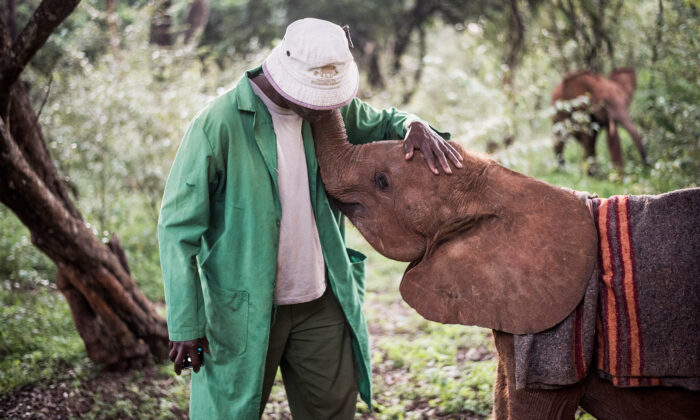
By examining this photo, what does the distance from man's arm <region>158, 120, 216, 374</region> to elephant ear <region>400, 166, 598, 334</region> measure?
805 mm

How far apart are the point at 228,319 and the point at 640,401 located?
1520 mm

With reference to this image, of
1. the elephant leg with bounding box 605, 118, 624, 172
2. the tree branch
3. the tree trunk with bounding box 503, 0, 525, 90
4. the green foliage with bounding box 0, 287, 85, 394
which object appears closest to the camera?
the tree branch

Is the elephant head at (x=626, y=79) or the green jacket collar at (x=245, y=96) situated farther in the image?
the elephant head at (x=626, y=79)

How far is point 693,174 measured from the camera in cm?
590

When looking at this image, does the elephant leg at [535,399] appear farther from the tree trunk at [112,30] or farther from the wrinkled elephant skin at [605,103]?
the tree trunk at [112,30]

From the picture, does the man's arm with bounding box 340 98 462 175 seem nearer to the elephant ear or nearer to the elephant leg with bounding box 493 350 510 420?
the elephant ear

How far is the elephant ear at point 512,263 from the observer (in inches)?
87.1

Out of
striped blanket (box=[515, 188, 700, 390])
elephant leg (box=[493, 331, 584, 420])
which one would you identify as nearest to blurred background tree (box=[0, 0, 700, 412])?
elephant leg (box=[493, 331, 584, 420])

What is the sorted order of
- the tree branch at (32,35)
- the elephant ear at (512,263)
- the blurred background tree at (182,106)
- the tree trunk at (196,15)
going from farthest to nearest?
the tree trunk at (196,15) → the blurred background tree at (182,106) → the tree branch at (32,35) → the elephant ear at (512,263)

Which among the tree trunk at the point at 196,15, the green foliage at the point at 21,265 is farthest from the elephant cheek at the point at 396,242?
the tree trunk at the point at 196,15

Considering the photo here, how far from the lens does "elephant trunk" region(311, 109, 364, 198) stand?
262cm

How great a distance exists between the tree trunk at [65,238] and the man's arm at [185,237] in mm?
1479

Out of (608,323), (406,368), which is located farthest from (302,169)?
(406,368)

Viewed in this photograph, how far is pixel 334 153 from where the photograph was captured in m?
2.65
